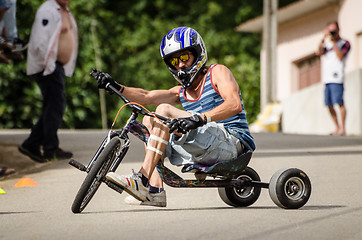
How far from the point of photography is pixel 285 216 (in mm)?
5492

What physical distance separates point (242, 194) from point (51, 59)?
3894 millimetres

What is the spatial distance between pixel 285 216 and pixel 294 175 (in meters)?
0.53

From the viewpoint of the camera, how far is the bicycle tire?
17.6ft

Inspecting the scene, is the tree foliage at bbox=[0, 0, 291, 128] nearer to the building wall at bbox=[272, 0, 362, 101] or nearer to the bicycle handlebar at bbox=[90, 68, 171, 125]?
the building wall at bbox=[272, 0, 362, 101]

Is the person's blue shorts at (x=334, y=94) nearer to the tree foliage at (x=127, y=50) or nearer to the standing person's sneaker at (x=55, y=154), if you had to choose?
the standing person's sneaker at (x=55, y=154)

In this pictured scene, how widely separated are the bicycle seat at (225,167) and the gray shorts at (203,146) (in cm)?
4

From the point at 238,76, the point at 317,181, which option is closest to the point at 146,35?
the point at 238,76

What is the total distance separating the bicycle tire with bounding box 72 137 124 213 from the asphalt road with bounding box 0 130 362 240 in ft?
0.44

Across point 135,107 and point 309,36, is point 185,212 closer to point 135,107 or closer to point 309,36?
point 135,107

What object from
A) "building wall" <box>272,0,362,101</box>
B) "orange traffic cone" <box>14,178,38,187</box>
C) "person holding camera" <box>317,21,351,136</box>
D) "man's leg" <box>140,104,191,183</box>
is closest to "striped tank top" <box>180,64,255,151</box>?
"man's leg" <box>140,104,191,183</box>

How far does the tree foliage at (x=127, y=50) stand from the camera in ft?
64.9

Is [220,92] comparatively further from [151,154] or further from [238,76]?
[238,76]

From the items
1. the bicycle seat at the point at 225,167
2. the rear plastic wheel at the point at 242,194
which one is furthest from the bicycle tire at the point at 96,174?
the rear plastic wheel at the point at 242,194

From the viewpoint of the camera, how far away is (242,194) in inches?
244
